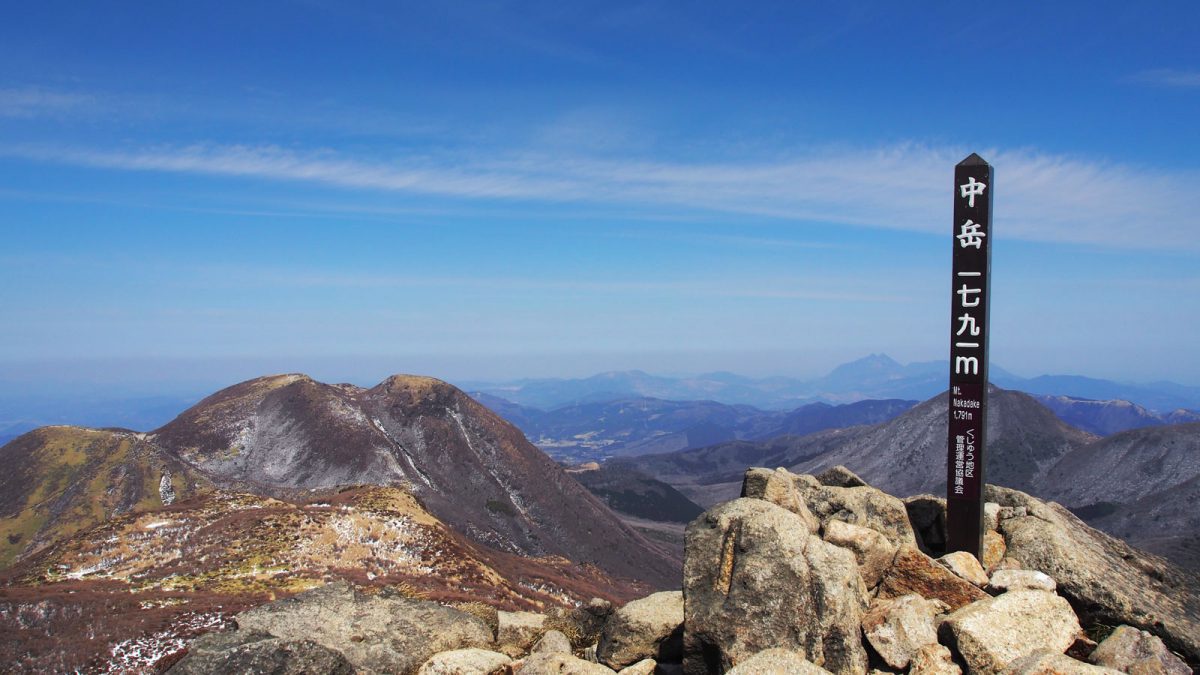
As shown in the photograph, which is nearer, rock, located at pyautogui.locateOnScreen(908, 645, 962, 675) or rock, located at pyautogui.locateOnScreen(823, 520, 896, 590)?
rock, located at pyautogui.locateOnScreen(908, 645, 962, 675)

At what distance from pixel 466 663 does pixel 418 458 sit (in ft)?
363

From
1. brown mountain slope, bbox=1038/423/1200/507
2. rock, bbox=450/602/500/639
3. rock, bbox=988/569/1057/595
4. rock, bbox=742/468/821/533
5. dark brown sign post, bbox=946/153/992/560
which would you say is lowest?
brown mountain slope, bbox=1038/423/1200/507

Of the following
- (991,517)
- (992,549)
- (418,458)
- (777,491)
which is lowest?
(418,458)

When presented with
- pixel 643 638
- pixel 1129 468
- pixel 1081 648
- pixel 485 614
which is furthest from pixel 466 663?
pixel 1129 468

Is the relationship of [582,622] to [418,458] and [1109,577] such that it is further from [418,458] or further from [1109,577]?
[418,458]

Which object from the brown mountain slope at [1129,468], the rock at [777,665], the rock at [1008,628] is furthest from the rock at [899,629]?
the brown mountain slope at [1129,468]

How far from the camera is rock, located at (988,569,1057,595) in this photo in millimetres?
18078

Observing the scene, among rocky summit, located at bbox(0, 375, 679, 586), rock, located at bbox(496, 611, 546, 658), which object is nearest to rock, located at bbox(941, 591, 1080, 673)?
rock, located at bbox(496, 611, 546, 658)

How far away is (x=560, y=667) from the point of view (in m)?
16.4

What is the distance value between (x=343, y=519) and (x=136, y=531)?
37.4ft

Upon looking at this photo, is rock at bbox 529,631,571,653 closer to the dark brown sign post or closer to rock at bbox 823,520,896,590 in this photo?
rock at bbox 823,520,896,590

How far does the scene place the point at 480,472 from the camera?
123 metres

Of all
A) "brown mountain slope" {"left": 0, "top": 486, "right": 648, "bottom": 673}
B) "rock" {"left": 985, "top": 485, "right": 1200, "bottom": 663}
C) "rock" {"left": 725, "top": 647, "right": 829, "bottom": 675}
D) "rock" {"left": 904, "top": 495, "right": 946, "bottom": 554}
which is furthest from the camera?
"brown mountain slope" {"left": 0, "top": 486, "right": 648, "bottom": 673}

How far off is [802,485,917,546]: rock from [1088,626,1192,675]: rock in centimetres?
682
